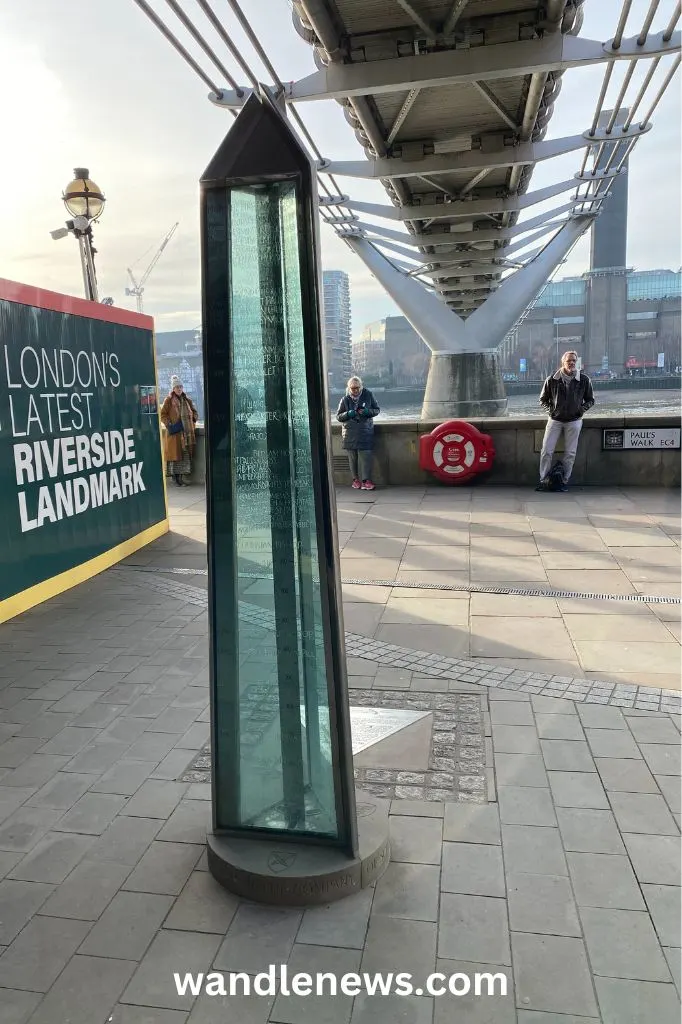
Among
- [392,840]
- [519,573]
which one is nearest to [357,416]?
[519,573]

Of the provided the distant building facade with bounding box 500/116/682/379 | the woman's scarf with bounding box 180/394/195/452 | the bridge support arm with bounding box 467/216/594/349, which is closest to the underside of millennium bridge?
the bridge support arm with bounding box 467/216/594/349

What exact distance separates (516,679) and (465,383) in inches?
1159

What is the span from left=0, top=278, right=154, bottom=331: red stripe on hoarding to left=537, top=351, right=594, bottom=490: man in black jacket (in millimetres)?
5197

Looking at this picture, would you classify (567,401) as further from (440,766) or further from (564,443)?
(440,766)

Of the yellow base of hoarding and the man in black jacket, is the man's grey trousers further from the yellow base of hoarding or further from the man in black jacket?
the yellow base of hoarding

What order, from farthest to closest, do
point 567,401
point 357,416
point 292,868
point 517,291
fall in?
point 517,291 → point 357,416 → point 567,401 → point 292,868

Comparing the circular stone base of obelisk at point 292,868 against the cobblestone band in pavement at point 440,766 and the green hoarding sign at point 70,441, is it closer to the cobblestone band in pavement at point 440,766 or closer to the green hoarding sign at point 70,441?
the cobblestone band in pavement at point 440,766

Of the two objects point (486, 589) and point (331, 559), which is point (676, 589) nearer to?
point (486, 589)

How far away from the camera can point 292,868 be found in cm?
246

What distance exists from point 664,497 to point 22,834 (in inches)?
350

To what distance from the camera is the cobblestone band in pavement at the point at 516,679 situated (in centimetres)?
390

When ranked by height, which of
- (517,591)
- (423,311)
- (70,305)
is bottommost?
(517,591)

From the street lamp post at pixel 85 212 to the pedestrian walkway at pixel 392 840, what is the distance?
6.12m

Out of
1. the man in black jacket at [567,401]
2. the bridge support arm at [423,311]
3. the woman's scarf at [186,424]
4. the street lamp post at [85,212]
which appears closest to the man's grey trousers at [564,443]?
the man in black jacket at [567,401]
